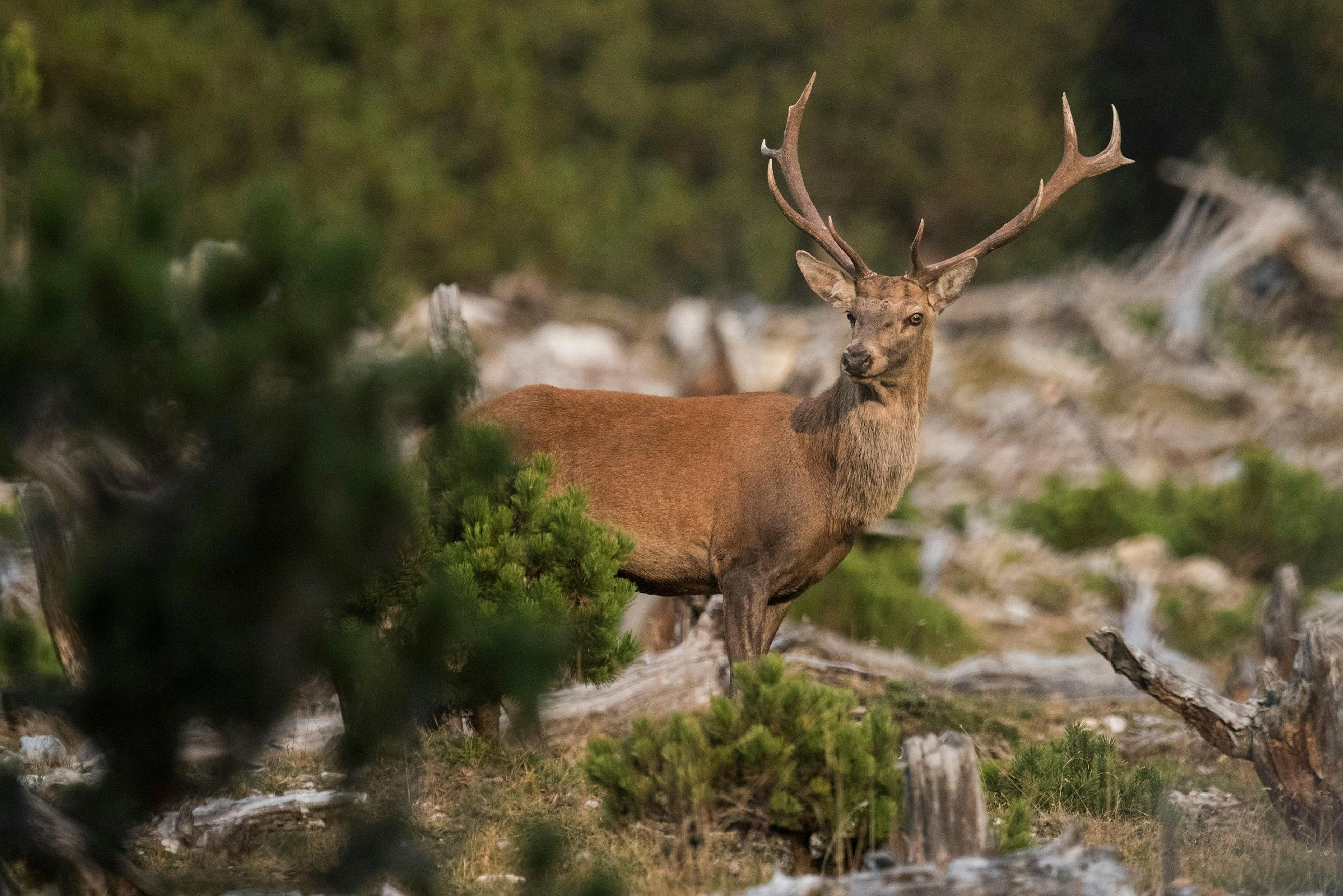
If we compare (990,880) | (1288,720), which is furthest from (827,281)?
(990,880)

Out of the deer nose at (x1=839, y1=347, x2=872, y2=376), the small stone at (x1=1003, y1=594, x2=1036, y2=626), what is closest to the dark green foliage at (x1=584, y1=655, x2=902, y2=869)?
the deer nose at (x1=839, y1=347, x2=872, y2=376)

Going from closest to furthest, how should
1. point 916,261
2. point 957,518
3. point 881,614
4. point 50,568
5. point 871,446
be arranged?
point 50,568 → point 916,261 → point 871,446 → point 881,614 → point 957,518

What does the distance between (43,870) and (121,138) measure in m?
14.9

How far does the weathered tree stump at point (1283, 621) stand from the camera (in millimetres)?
7820

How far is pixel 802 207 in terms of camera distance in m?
7.17

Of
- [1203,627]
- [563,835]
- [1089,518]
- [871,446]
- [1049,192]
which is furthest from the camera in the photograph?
[1089,518]

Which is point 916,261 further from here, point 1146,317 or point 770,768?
point 1146,317

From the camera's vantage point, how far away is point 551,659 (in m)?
3.66

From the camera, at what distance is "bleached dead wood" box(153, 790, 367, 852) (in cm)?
468

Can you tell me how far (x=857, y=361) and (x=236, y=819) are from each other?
9.25 feet

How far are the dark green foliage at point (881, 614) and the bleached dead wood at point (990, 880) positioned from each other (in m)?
5.48

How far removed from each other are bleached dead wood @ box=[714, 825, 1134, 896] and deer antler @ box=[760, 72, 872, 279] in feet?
10.1

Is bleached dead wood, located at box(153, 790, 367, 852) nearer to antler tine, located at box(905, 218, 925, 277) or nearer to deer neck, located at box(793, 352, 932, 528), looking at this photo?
deer neck, located at box(793, 352, 932, 528)

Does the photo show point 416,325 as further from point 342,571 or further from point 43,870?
point 43,870
